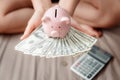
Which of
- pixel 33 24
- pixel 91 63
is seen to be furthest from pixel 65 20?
pixel 91 63

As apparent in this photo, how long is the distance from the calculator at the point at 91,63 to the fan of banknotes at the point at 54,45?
0.10 m

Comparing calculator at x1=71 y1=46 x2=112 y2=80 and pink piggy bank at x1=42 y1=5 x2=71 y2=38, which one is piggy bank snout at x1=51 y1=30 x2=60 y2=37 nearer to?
pink piggy bank at x1=42 y1=5 x2=71 y2=38

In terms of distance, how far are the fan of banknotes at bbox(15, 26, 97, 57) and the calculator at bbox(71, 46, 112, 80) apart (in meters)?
0.10

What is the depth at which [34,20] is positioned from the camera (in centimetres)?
68

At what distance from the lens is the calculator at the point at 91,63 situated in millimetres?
722

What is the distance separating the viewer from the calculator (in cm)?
72

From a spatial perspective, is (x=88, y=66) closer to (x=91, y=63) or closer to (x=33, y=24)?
(x=91, y=63)

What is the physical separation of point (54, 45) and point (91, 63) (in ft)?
0.54

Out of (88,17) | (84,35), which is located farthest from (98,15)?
(84,35)

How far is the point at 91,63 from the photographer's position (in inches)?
29.8

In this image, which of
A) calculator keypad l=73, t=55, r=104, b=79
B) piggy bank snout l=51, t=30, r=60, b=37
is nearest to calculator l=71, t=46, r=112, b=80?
calculator keypad l=73, t=55, r=104, b=79

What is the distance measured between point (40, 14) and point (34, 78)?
0.19 meters

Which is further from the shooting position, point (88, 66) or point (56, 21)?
point (88, 66)

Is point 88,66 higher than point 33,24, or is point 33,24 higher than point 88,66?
point 33,24
